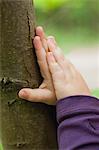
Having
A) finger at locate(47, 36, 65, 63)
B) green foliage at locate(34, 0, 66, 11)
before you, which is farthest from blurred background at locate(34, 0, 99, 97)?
finger at locate(47, 36, 65, 63)

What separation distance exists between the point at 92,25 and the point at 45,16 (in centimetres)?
47

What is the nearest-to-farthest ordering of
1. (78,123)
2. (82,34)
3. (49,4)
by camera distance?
(78,123), (49,4), (82,34)

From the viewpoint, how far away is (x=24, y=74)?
19.4 inches

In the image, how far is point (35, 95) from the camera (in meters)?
0.50

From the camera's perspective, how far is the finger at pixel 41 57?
0.51 m

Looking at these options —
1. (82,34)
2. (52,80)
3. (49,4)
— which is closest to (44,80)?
(52,80)

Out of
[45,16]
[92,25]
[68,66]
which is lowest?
[92,25]

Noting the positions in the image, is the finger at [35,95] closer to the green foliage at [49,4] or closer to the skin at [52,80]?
the skin at [52,80]

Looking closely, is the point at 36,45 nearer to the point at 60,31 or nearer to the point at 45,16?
the point at 45,16

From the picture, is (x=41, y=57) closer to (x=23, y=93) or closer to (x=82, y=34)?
(x=23, y=93)

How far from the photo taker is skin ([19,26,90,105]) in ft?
1.65

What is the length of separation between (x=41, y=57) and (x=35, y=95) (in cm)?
5

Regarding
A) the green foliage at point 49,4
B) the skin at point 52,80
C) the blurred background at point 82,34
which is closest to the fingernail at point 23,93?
the skin at point 52,80

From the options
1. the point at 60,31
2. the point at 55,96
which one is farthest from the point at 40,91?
the point at 60,31
